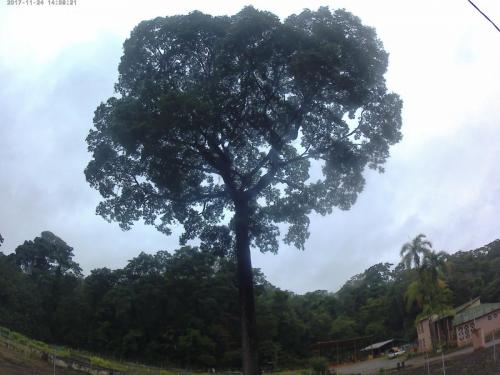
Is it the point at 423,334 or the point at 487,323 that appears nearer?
the point at 487,323

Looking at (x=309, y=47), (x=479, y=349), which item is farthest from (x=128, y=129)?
(x=479, y=349)

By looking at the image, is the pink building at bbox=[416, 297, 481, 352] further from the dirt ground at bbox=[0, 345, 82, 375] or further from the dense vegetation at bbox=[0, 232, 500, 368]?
the dirt ground at bbox=[0, 345, 82, 375]

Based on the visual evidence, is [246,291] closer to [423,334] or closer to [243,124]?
[243,124]

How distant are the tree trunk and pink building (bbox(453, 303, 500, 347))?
2968cm

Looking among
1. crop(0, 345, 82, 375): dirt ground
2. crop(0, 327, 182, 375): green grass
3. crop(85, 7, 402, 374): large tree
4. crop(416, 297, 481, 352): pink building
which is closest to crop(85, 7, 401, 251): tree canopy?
crop(85, 7, 402, 374): large tree

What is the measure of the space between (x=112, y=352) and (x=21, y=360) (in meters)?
35.6

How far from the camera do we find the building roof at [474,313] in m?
42.6

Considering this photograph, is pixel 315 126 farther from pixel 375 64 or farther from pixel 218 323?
pixel 218 323

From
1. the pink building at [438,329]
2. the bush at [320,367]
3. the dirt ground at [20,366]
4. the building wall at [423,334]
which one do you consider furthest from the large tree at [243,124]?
the building wall at [423,334]

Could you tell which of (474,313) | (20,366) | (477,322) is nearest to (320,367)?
(20,366)

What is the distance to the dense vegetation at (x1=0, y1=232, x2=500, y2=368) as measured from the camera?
5900 centimetres

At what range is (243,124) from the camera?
16922mm

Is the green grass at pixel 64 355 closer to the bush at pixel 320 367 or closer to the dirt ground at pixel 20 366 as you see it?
the dirt ground at pixel 20 366

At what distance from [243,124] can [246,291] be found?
489 cm
